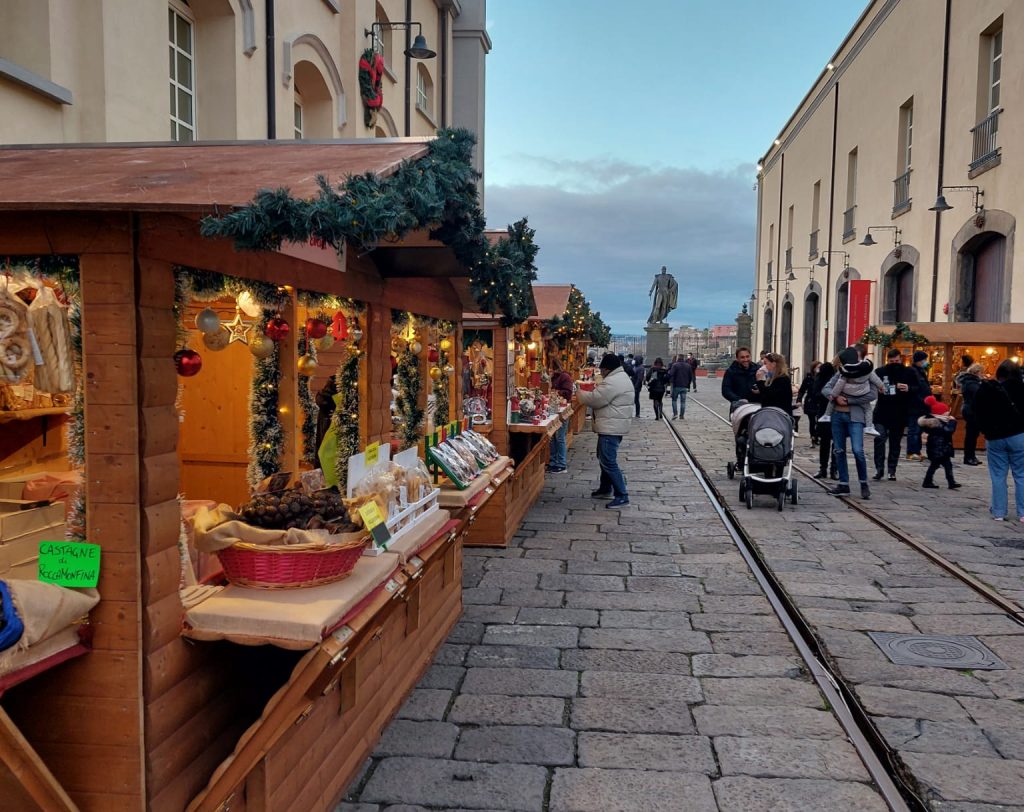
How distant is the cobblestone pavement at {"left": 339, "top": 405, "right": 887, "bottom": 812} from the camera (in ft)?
10.2

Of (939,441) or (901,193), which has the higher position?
(901,193)

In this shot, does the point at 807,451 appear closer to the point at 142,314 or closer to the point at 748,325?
the point at 142,314

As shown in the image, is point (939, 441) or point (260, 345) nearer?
point (260, 345)

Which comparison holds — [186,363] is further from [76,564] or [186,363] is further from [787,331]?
[787,331]

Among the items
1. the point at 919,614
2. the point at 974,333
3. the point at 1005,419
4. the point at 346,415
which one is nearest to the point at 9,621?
the point at 346,415

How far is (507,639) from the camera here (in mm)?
4766

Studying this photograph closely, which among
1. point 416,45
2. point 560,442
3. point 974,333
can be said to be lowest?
point 560,442

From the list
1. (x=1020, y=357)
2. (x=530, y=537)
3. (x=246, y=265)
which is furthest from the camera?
(x=1020, y=357)

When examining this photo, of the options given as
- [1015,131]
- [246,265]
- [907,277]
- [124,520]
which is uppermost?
[1015,131]

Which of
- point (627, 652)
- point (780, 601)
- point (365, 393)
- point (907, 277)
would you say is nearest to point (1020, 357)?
point (907, 277)

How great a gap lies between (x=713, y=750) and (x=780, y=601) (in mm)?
2303

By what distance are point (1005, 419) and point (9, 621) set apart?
27.1 feet

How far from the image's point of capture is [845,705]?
3.85m

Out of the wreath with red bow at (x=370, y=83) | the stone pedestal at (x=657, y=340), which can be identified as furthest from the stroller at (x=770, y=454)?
the stone pedestal at (x=657, y=340)
